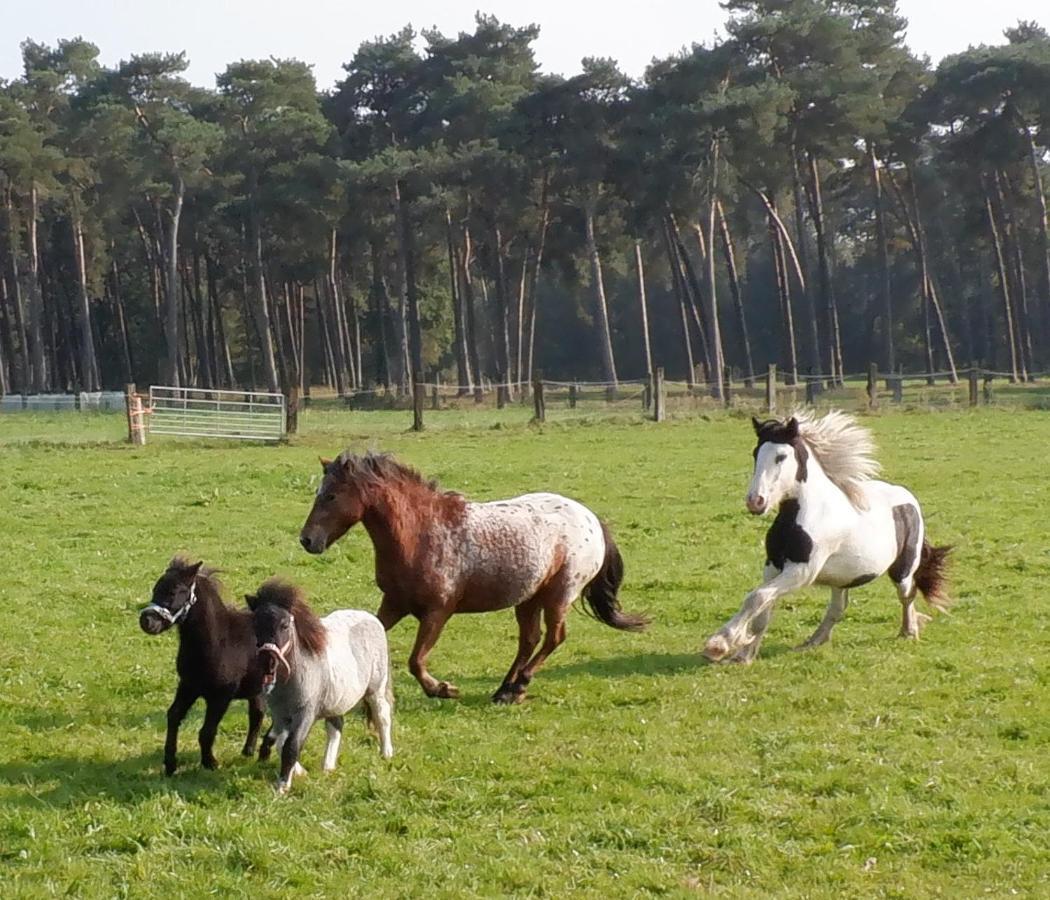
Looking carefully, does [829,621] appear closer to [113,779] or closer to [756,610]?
[756,610]

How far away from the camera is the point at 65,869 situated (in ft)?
20.5

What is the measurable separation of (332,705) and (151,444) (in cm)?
2416

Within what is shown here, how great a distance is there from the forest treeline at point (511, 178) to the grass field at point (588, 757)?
3436cm

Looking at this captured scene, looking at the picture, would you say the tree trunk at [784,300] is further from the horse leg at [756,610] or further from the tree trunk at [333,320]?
the horse leg at [756,610]

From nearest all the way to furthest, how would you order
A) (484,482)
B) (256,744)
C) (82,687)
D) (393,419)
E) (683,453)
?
1. (256,744)
2. (82,687)
3. (484,482)
4. (683,453)
5. (393,419)

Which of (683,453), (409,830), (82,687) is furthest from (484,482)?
(409,830)

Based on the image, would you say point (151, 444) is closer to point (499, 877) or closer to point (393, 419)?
point (393, 419)

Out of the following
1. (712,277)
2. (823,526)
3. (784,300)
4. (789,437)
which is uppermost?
(712,277)

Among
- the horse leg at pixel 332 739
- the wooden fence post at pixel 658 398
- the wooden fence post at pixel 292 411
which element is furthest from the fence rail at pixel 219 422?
the horse leg at pixel 332 739

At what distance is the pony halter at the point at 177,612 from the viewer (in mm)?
7352

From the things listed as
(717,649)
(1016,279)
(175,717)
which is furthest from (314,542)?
(1016,279)

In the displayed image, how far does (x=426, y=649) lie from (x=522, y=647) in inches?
28.6

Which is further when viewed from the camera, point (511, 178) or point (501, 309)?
point (501, 309)

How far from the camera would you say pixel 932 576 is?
11633 mm
